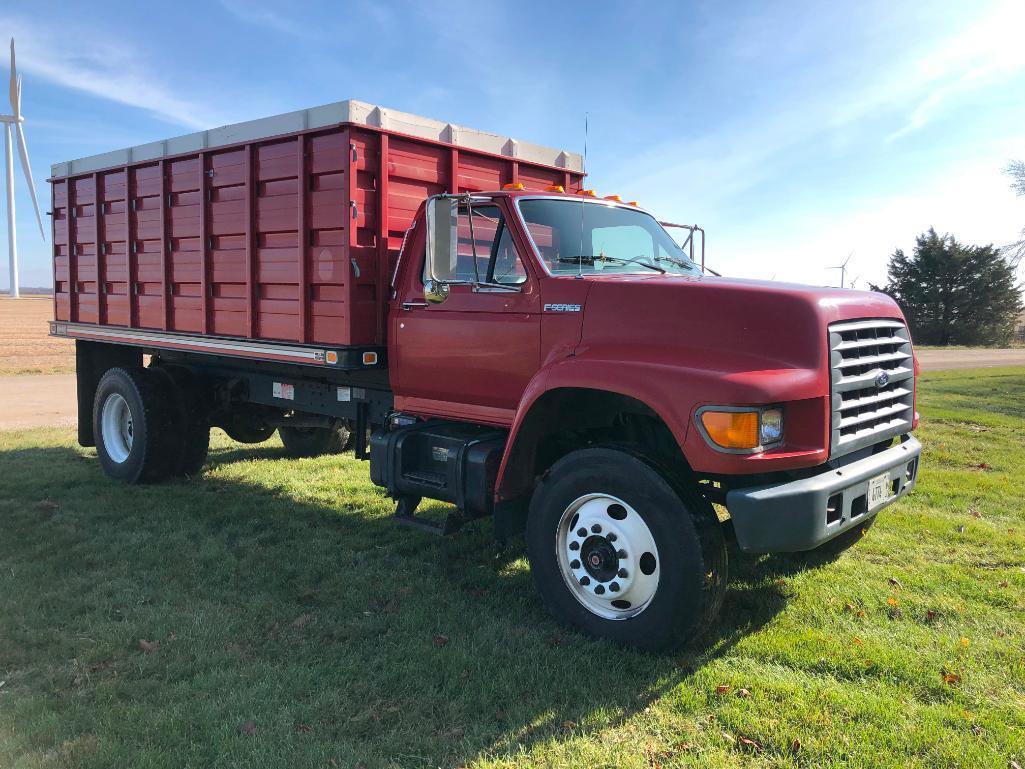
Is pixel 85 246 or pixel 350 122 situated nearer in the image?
pixel 350 122

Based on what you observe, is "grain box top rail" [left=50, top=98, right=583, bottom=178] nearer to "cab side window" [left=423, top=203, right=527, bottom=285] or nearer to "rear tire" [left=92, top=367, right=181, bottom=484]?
"cab side window" [left=423, top=203, right=527, bottom=285]

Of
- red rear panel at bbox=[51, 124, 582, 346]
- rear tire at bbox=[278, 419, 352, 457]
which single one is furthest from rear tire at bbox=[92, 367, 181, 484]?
rear tire at bbox=[278, 419, 352, 457]

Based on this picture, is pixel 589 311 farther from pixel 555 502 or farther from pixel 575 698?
pixel 575 698

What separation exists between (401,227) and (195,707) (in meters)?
3.33

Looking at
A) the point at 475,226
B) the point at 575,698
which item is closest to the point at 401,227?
the point at 475,226

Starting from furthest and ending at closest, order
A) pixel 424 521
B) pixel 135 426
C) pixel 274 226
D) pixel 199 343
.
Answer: pixel 135 426, pixel 199 343, pixel 274 226, pixel 424 521

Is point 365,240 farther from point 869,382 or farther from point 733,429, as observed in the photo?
point 869,382

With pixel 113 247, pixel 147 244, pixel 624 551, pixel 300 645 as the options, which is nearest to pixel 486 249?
pixel 624 551

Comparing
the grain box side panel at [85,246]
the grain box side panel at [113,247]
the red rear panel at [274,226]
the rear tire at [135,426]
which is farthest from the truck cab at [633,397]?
the grain box side panel at [85,246]

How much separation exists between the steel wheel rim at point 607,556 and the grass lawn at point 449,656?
0.83 ft

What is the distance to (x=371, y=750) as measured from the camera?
3.08m

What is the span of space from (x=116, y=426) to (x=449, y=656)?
17.8ft

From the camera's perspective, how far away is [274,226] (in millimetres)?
5773

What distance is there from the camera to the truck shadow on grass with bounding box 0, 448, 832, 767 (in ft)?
10.5
